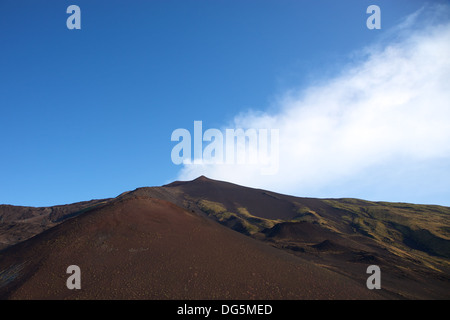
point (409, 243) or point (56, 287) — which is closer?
point (56, 287)

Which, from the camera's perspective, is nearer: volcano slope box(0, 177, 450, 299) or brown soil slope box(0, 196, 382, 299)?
brown soil slope box(0, 196, 382, 299)

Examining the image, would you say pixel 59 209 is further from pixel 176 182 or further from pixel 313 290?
pixel 313 290

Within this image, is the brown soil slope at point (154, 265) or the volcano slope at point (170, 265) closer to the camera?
the brown soil slope at point (154, 265)

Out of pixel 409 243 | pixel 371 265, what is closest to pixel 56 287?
pixel 371 265

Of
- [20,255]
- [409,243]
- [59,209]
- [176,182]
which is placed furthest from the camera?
[176,182]

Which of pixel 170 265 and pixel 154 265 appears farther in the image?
pixel 170 265
